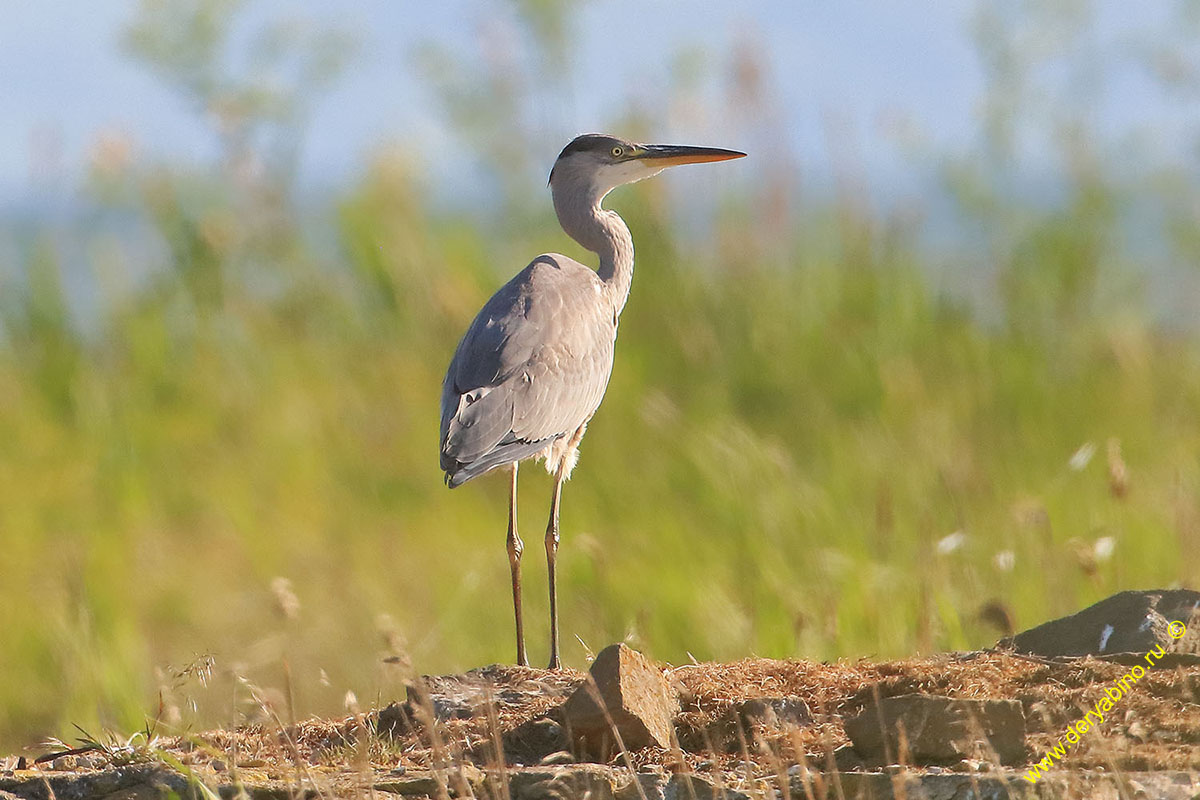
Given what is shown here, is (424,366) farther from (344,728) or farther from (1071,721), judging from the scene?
(1071,721)

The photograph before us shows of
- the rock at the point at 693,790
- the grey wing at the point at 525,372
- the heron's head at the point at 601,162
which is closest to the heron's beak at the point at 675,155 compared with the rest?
the heron's head at the point at 601,162

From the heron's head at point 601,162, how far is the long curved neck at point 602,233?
0.12 ft

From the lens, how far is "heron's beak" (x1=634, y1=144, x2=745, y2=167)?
5730mm

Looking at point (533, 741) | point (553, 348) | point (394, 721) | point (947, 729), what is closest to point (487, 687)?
point (533, 741)

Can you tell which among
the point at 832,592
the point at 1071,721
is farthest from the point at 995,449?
the point at 1071,721

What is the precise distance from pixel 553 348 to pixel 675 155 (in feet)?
3.64

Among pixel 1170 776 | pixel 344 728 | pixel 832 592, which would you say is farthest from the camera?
pixel 832 592

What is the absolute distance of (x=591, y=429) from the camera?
27.0 feet

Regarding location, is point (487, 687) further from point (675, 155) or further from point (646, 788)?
point (675, 155)

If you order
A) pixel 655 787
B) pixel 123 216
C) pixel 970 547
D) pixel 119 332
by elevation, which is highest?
pixel 123 216

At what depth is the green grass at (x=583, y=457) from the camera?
628cm

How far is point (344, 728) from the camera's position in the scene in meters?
3.75

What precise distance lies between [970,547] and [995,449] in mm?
1574

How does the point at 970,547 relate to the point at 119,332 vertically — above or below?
below
